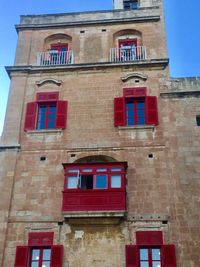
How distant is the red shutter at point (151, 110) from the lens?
2023cm

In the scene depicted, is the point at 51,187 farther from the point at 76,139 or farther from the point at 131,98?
the point at 131,98

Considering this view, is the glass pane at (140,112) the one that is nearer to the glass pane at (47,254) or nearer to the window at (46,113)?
the window at (46,113)

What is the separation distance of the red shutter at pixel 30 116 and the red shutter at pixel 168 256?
9.17m

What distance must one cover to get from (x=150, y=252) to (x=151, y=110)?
7.33 metres

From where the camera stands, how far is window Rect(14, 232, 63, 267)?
16.9 metres

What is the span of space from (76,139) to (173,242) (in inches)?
276

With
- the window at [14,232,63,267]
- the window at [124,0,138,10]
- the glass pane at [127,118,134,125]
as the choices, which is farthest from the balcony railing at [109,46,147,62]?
the window at [14,232,63,267]

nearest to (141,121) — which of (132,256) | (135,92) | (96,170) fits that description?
(135,92)

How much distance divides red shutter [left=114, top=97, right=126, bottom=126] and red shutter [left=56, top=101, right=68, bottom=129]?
2.69m

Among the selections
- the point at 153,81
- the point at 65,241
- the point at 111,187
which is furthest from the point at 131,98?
the point at 65,241

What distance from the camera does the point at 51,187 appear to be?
61.9 ft

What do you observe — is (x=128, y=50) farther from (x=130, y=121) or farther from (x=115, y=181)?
(x=115, y=181)

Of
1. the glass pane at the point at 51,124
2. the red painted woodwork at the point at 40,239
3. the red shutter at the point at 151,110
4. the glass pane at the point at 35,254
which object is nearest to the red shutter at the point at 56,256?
the red painted woodwork at the point at 40,239

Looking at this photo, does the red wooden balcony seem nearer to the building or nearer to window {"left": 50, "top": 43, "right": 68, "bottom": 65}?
the building
